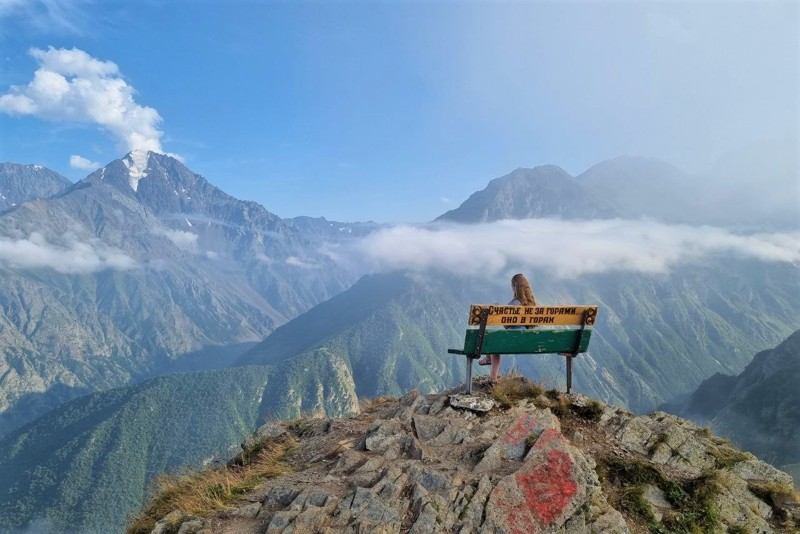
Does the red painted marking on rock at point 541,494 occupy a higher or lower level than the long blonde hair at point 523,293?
lower

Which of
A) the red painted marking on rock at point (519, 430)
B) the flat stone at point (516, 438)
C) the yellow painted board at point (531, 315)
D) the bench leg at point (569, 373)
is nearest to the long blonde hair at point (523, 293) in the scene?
the yellow painted board at point (531, 315)

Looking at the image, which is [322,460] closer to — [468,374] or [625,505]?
[468,374]

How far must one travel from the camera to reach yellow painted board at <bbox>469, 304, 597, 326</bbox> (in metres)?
10.8

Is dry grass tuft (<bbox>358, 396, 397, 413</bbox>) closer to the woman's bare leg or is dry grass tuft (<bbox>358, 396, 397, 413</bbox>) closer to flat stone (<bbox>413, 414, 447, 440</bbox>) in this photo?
flat stone (<bbox>413, 414, 447, 440</bbox>)

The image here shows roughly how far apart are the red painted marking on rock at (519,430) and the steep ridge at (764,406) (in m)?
120

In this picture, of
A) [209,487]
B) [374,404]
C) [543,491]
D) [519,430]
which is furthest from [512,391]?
[209,487]

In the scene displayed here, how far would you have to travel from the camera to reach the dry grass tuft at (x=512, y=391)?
10.8m

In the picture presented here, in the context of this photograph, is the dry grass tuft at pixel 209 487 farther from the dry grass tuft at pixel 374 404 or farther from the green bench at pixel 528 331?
the green bench at pixel 528 331

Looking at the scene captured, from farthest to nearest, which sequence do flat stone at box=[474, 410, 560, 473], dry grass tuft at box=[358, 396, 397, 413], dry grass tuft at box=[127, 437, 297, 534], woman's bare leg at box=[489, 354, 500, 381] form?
dry grass tuft at box=[358, 396, 397, 413]
woman's bare leg at box=[489, 354, 500, 381]
flat stone at box=[474, 410, 560, 473]
dry grass tuft at box=[127, 437, 297, 534]

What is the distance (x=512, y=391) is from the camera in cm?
1145

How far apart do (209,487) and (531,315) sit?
7.69 metres

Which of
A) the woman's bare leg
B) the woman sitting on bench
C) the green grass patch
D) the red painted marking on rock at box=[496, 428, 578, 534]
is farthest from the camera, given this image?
the woman's bare leg

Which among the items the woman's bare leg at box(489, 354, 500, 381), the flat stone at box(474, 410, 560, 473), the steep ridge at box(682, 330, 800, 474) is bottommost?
the steep ridge at box(682, 330, 800, 474)

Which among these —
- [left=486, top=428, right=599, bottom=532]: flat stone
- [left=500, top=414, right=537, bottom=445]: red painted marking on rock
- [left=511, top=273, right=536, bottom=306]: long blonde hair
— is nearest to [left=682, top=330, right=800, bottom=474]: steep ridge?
[left=511, top=273, right=536, bottom=306]: long blonde hair
